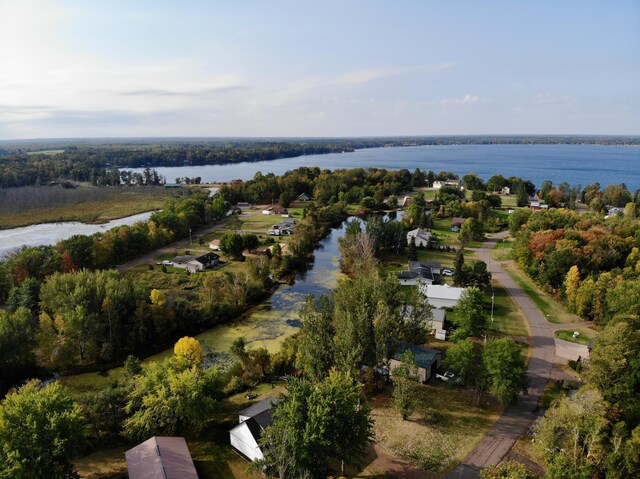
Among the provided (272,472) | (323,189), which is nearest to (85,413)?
(272,472)

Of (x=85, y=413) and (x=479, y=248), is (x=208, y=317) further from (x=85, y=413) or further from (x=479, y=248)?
(x=479, y=248)

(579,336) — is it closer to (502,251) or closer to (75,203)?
(502,251)

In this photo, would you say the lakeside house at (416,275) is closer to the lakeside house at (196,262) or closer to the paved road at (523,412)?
the paved road at (523,412)

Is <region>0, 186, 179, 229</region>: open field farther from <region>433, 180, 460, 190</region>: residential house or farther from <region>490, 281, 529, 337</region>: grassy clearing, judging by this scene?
<region>433, 180, 460, 190</region>: residential house

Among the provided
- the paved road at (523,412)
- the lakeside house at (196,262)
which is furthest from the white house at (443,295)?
the lakeside house at (196,262)

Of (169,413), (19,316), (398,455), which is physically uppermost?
(19,316)

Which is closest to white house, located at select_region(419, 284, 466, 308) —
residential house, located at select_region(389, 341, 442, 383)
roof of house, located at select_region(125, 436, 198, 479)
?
residential house, located at select_region(389, 341, 442, 383)
